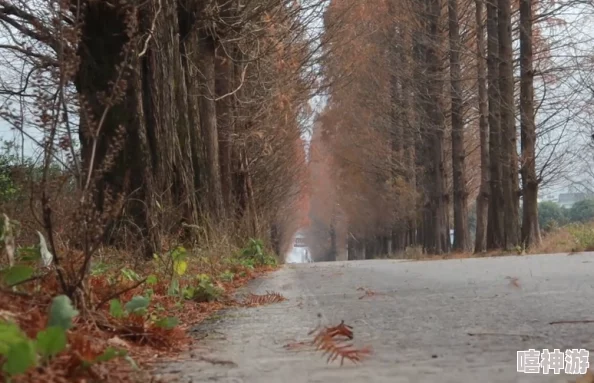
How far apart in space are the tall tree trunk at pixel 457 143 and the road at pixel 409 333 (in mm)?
14977

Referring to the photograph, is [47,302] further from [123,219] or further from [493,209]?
[493,209]

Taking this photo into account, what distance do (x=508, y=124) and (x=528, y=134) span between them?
63 centimetres

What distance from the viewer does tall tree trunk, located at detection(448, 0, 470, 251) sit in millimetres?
→ 19422

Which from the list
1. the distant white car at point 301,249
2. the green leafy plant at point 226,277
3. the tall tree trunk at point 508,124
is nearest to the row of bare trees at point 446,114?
the tall tree trunk at point 508,124

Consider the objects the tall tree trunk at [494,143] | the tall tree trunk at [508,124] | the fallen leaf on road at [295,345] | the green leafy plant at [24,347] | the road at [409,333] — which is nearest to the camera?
the green leafy plant at [24,347]

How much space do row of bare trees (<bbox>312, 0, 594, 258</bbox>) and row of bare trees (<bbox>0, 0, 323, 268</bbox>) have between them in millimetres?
4439

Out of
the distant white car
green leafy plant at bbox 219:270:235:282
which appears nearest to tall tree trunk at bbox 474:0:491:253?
green leafy plant at bbox 219:270:235:282

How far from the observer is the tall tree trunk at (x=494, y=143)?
52.1 feet

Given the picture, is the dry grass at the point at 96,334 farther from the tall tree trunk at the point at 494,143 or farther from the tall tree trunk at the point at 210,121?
the tall tree trunk at the point at 494,143

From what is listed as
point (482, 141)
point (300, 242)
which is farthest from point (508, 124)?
point (300, 242)

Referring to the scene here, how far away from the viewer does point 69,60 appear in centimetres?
257

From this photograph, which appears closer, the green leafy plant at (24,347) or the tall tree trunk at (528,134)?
the green leafy plant at (24,347)

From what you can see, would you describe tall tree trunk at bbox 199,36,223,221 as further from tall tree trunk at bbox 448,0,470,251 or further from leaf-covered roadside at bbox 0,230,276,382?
tall tree trunk at bbox 448,0,470,251

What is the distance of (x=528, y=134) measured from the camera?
15391mm
